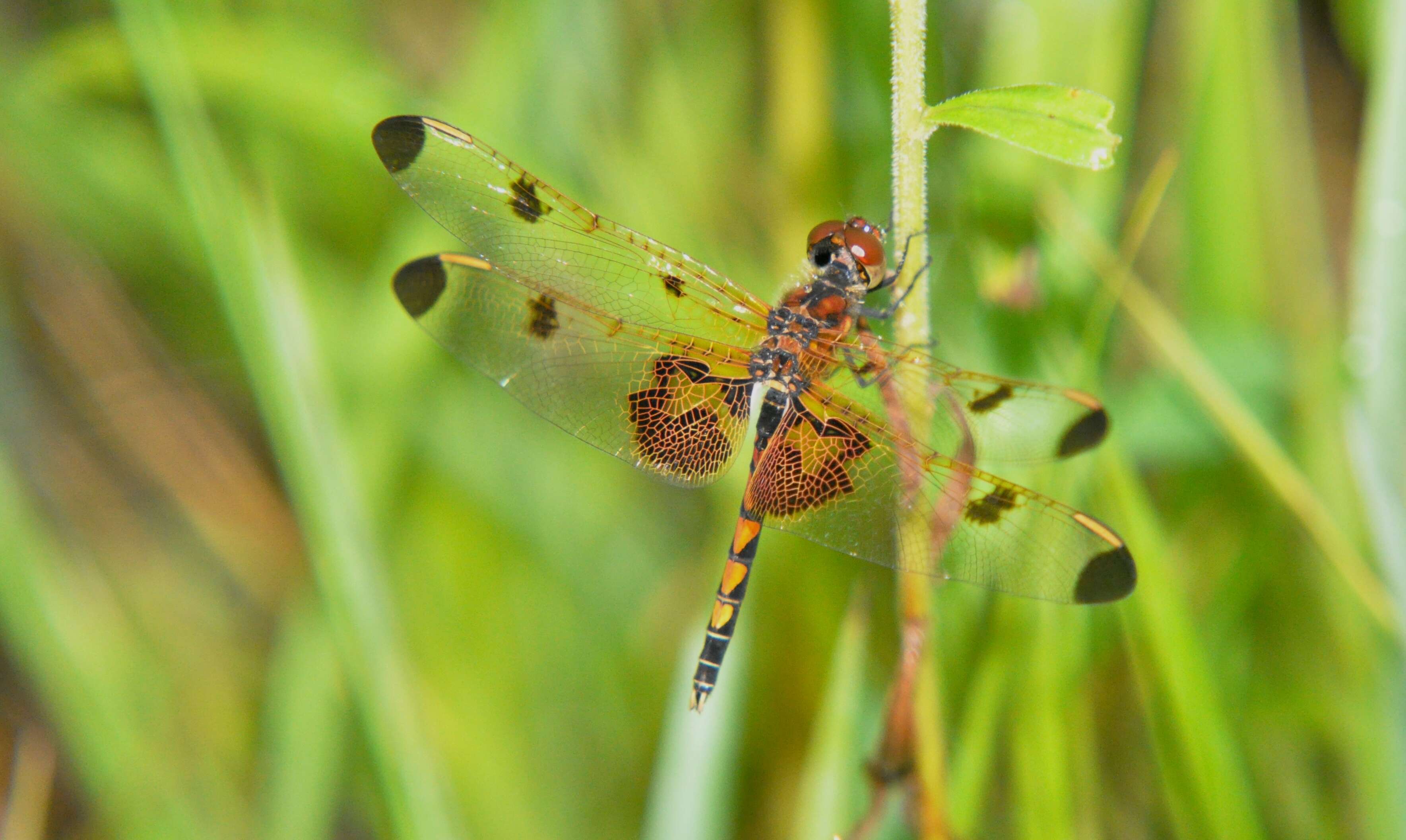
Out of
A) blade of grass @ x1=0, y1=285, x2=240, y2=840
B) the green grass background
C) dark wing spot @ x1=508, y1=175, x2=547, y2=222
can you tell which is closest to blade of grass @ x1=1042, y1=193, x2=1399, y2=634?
the green grass background

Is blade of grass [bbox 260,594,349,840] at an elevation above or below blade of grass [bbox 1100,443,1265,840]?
below

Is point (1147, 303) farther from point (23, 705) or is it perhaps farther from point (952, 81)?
point (23, 705)

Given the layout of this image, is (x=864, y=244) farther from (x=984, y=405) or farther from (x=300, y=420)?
(x=300, y=420)

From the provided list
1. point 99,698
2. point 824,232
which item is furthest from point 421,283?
point 99,698

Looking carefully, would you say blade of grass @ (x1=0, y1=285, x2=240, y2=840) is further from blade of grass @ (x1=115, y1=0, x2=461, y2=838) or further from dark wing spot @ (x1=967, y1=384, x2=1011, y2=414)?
dark wing spot @ (x1=967, y1=384, x2=1011, y2=414)

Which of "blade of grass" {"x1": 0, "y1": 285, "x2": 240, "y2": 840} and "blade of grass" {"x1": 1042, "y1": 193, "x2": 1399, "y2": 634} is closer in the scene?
"blade of grass" {"x1": 1042, "y1": 193, "x2": 1399, "y2": 634}

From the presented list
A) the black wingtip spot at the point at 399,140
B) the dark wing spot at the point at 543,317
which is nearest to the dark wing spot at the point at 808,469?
the dark wing spot at the point at 543,317

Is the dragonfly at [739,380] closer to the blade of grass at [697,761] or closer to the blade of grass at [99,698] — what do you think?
the blade of grass at [697,761]
